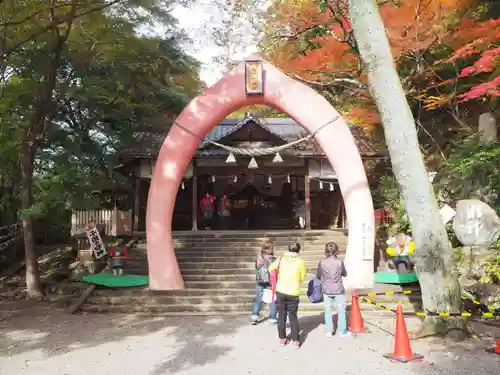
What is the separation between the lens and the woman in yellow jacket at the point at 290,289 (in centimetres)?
661

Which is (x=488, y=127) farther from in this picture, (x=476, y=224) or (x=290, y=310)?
(x=290, y=310)

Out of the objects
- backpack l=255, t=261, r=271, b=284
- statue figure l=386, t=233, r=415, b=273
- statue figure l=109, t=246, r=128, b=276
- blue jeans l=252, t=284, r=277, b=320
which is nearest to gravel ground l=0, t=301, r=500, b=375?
blue jeans l=252, t=284, r=277, b=320

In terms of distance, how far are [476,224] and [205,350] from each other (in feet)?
24.7

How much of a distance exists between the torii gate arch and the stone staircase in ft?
2.10

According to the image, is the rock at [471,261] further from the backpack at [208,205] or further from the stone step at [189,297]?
the backpack at [208,205]

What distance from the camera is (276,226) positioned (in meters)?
19.7

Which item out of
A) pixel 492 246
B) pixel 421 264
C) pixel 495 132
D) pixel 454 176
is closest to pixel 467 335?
pixel 421 264

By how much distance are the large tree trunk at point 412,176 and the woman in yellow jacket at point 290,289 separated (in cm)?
202

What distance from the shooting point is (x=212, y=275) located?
1165cm

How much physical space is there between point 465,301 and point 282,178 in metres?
9.77

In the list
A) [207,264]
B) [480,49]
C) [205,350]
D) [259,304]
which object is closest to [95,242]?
[207,264]

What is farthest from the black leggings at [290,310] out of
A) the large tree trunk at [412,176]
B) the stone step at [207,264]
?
the stone step at [207,264]

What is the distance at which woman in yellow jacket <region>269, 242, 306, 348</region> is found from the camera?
6609 millimetres

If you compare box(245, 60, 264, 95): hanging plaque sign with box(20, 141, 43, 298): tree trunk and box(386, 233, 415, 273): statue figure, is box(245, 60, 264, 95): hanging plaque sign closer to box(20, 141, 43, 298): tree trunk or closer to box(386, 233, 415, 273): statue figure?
box(386, 233, 415, 273): statue figure
